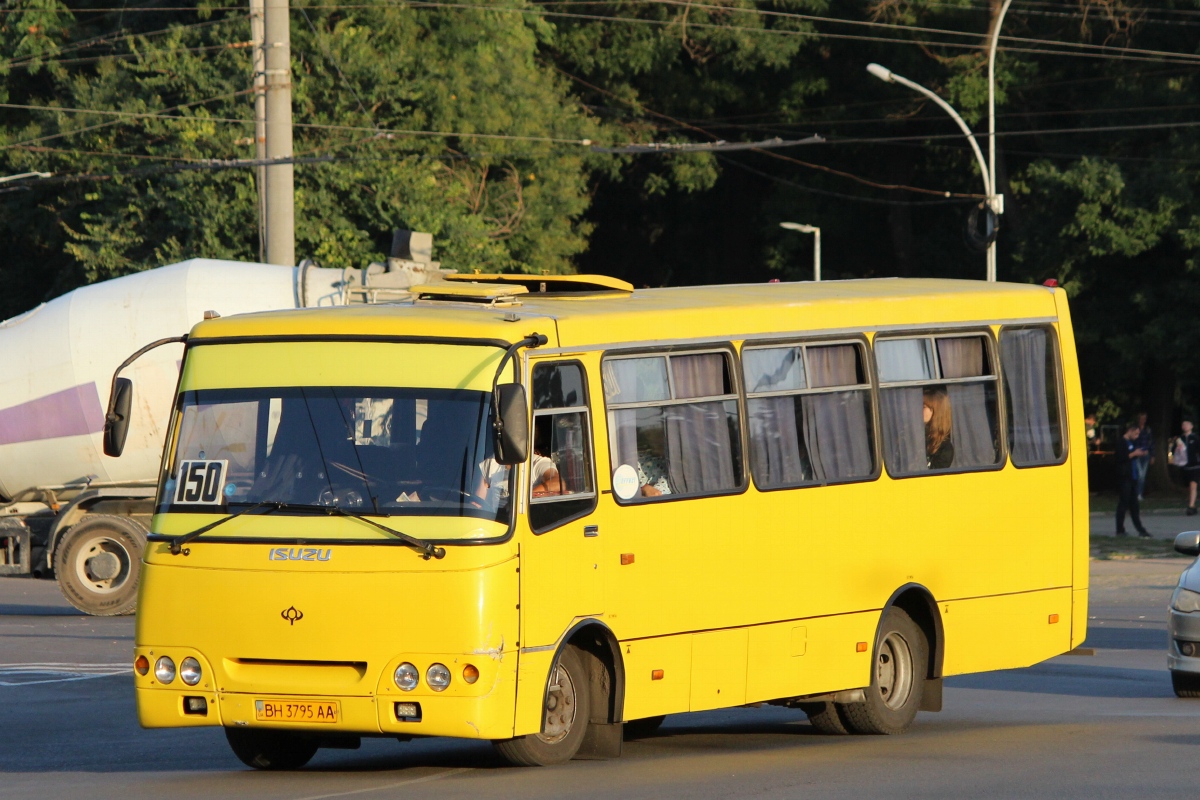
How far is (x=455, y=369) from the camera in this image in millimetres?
10117

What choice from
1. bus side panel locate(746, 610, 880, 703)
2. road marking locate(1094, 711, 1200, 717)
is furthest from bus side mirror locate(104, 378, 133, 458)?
road marking locate(1094, 711, 1200, 717)

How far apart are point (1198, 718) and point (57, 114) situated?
32094mm

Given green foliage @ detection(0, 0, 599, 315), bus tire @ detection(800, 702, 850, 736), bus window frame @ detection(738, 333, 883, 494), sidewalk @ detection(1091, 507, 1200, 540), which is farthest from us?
green foliage @ detection(0, 0, 599, 315)

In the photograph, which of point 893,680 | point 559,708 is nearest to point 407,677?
point 559,708

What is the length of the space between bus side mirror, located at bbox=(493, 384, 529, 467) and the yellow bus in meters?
0.02

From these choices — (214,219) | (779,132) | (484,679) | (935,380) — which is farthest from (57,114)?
(484,679)

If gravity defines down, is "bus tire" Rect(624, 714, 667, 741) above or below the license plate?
below

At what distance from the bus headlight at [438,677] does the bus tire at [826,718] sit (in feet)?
11.8

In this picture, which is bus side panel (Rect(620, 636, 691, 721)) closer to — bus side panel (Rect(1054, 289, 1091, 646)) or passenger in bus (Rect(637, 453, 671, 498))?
passenger in bus (Rect(637, 453, 671, 498))

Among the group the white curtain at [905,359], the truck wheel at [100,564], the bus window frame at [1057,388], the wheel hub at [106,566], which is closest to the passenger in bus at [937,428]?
the white curtain at [905,359]

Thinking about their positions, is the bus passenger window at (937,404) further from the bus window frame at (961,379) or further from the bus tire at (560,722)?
the bus tire at (560,722)

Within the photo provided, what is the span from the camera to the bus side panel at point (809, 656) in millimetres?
11570

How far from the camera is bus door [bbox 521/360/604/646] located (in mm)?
10039

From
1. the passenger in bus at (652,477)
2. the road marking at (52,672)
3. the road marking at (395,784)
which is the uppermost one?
the passenger in bus at (652,477)
